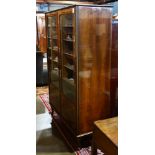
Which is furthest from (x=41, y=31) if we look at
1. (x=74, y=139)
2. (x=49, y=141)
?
(x=74, y=139)

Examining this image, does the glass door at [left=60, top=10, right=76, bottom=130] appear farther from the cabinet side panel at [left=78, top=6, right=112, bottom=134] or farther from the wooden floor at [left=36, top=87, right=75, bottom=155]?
the wooden floor at [left=36, top=87, right=75, bottom=155]

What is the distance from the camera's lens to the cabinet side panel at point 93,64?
8.66 ft

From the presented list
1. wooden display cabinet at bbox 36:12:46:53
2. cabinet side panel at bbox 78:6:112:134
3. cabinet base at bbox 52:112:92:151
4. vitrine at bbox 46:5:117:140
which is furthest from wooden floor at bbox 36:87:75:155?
wooden display cabinet at bbox 36:12:46:53

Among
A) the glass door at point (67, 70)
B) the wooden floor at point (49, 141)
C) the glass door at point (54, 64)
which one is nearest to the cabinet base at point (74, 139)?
the wooden floor at point (49, 141)

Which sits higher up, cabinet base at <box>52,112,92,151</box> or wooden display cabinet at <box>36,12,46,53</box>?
wooden display cabinet at <box>36,12,46,53</box>

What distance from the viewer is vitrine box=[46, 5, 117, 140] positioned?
264 centimetres

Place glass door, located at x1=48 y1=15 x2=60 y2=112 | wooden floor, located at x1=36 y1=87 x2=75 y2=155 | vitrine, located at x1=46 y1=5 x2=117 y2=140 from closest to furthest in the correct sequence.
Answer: vitrine, located at x1=46 y1=5 x2=117 y2=140 < wooden floor, located at x1=36 y1=87 x2=75 y2=155 < glass door, located at x1=48 y1=15 x2=60 y2=112

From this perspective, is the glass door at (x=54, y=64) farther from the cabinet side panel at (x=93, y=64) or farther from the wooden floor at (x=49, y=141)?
the cabinet side panel at (x=93, y=64)

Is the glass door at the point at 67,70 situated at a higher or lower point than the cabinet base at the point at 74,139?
higher
